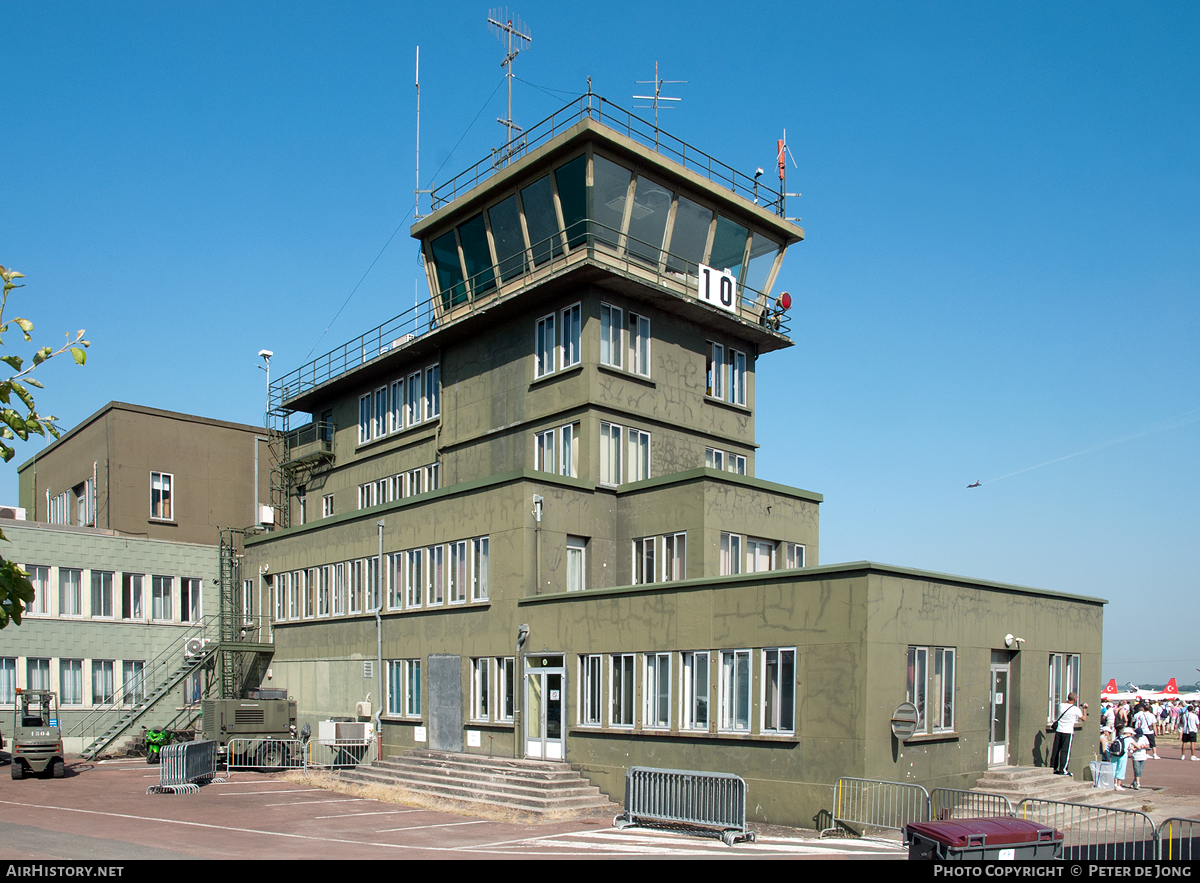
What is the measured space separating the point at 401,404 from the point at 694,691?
745 inches

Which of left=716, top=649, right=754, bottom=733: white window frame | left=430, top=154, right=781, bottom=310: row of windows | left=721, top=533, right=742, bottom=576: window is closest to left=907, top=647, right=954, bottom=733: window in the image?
left=716, top=649, right=754, bottom=733: white window frame

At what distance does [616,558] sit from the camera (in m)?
28.5

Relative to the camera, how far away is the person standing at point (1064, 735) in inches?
914

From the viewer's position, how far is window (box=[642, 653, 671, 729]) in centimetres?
2252

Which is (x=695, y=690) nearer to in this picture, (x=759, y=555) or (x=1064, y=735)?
(x=759, y=555)

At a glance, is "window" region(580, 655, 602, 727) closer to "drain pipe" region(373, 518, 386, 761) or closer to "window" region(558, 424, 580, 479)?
"window" region(558, 424, 580, 479)

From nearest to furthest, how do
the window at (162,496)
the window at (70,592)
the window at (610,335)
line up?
the window at (610,335) < the window at (70,592) < the window at (162,496)

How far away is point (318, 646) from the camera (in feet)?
114

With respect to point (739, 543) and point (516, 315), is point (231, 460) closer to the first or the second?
point (516, 315)

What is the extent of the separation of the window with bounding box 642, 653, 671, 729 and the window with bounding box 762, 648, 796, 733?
2.80m

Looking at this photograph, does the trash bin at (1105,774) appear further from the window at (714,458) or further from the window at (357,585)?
the window at (357,585)

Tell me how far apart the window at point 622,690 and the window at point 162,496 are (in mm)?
27492

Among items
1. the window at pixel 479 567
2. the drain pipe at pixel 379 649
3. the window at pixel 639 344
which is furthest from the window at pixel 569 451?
the drain pipe at pixel 379 649

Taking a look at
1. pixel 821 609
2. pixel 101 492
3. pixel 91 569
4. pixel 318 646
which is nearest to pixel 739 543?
pixel 821 609
